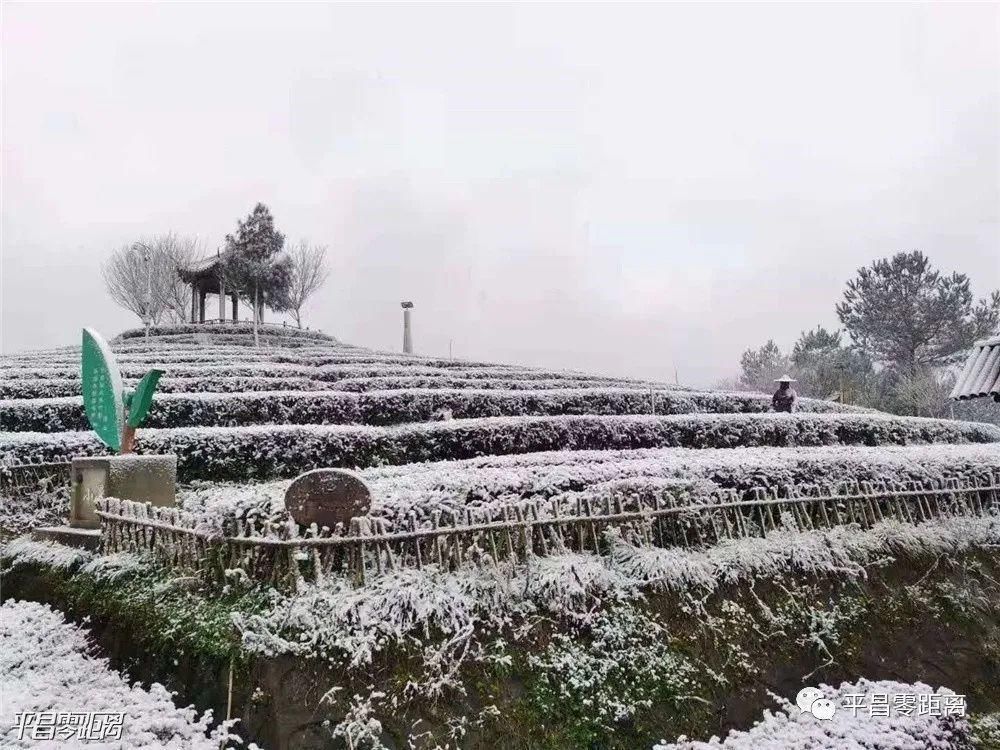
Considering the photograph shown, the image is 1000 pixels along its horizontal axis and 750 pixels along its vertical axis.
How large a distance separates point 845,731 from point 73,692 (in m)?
5.98

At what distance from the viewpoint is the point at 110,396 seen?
746 centimetres

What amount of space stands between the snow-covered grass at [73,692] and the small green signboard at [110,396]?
2085 millimetres

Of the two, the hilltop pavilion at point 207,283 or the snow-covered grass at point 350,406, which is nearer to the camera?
the snow-covered grass at point 350,406

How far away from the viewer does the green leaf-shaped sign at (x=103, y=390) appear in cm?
737

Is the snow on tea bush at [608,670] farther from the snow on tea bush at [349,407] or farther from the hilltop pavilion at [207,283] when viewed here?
the hilltop pavilion at [207,283]

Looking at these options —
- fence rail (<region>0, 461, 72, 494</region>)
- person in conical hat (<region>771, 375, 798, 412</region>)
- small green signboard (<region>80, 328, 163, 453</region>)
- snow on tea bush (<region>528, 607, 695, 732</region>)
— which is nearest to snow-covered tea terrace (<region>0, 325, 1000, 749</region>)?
snow on tea bush (<region>528, 607, 695, 732</region>)

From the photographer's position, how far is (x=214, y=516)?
5.45 m

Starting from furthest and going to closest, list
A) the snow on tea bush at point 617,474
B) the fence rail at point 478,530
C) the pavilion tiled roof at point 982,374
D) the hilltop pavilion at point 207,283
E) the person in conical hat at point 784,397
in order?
the hilltop pavilion at point 207,283 → the person in conical hat at point 784,397 → the pavilion tiled roof at point 982,374 → the snow on tea bush at point 617,474 → the fence rail at point 478,530

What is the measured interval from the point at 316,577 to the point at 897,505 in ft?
22.9

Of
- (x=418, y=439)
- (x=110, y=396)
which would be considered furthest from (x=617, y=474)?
(x=110, y=396)

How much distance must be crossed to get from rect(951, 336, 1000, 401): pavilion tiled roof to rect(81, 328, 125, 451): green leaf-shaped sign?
10073 mm

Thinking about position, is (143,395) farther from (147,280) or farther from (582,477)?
(147,280)

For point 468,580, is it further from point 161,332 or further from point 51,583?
point 161,332

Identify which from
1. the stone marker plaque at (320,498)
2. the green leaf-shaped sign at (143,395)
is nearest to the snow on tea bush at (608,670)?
the stone marker plaque at (320,498)
